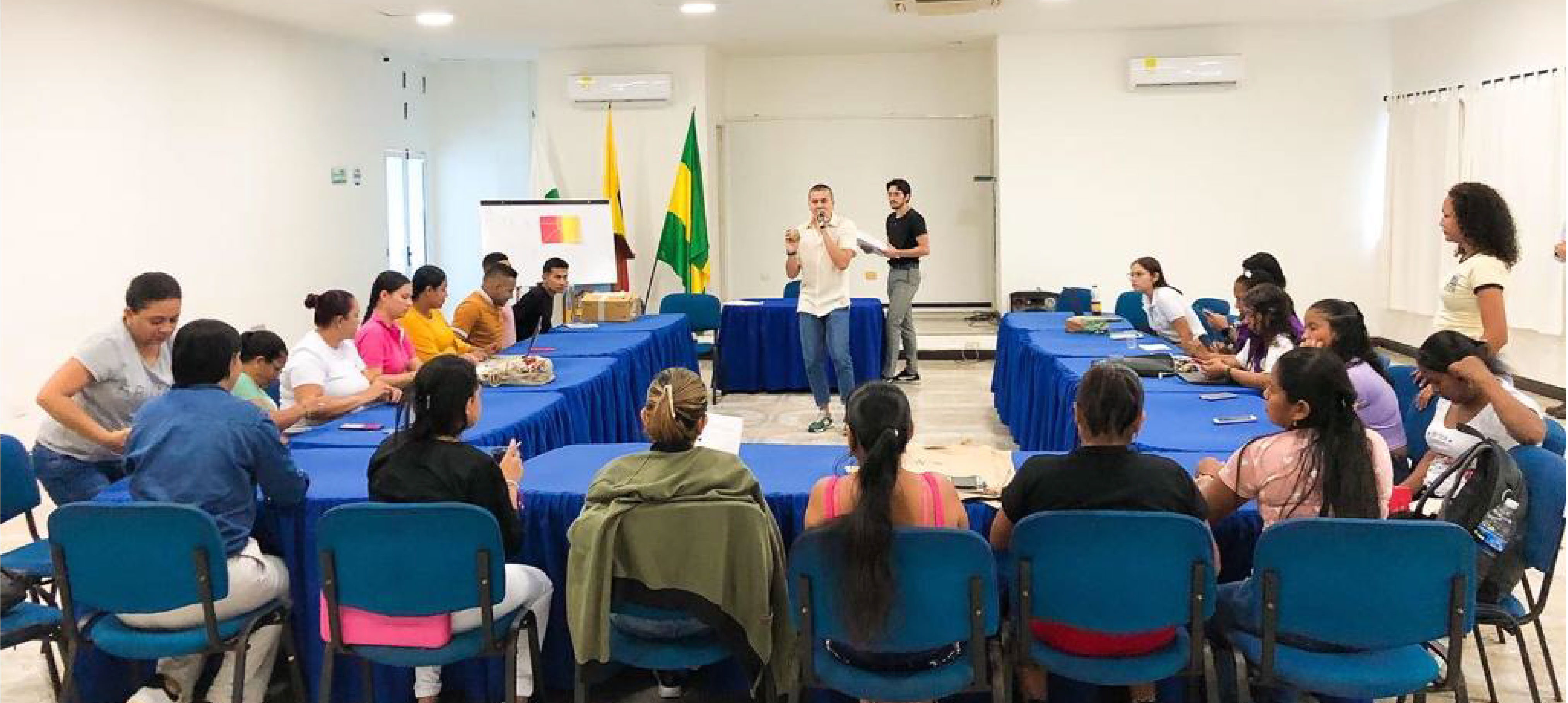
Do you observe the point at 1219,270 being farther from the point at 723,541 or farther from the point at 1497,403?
the point at 723,541

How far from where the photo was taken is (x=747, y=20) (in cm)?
860

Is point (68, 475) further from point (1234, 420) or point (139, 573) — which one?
point (1234, 420)

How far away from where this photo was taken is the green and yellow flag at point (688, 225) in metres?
9.78

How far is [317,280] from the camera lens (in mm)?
9453

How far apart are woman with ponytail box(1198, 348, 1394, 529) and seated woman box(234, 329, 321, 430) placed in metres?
2.67

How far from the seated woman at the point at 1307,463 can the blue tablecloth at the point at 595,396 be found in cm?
247

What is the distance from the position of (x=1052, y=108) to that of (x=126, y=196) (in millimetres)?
6730

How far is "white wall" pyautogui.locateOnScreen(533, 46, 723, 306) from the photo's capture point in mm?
10039

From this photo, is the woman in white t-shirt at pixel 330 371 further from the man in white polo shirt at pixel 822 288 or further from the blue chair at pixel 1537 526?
the blue chair at pixel 1537 526

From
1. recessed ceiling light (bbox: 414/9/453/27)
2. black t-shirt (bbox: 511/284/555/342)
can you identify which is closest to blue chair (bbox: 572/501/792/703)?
black t-shirt (bbox: 511/284/555/342)

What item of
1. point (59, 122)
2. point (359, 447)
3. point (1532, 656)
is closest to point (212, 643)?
point (359, 447)

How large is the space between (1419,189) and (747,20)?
508cm

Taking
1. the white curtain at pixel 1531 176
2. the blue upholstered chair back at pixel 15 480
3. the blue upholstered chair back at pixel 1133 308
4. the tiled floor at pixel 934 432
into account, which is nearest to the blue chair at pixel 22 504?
the blue upholstered chair back at pixel 15 480

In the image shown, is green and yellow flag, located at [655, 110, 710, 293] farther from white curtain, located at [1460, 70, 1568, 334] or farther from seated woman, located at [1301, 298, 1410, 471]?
seated woman, located at [1301, 298, 1410, 471]
